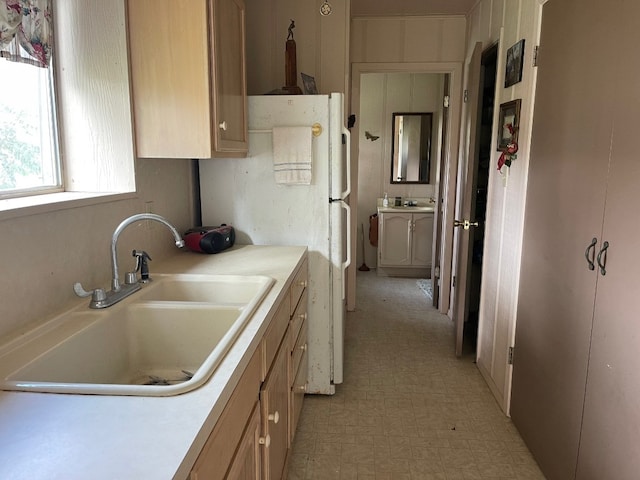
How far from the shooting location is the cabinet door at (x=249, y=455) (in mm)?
1104

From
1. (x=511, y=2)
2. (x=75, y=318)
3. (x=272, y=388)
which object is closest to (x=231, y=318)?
(x=272, y=388)

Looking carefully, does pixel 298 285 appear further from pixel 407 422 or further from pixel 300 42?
pixel 300 42

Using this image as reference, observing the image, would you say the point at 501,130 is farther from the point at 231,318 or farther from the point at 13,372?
the point at 13,372

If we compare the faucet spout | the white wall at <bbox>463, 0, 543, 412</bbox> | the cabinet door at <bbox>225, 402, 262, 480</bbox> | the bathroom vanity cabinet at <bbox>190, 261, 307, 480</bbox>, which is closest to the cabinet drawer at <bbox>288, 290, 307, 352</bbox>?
the bathroom vanity cabinet at <bbox>190, 261, 307, 480</bbox>

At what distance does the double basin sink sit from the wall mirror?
4055 mm

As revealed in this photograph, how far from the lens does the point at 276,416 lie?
4.96ft

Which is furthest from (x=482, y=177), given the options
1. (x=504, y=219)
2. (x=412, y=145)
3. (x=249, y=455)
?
(x=249, y=455)

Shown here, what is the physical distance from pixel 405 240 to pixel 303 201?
2.97 metres

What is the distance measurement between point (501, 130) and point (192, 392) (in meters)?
2.27

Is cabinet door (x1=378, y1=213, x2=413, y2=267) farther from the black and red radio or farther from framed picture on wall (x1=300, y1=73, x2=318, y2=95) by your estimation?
the black and red radio

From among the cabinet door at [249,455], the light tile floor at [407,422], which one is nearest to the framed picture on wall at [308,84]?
the light tile floor at [407,422]

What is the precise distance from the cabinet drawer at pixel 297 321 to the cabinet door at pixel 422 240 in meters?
3.03

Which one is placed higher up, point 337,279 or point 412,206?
point 412,206

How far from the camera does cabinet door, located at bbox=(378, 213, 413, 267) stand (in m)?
5.21
